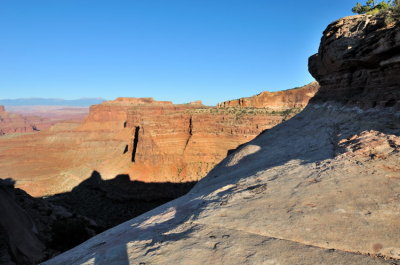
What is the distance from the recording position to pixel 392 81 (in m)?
7.80

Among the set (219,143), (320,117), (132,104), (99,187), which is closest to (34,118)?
(132,104)

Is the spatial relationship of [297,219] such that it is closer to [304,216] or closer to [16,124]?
[304,216]

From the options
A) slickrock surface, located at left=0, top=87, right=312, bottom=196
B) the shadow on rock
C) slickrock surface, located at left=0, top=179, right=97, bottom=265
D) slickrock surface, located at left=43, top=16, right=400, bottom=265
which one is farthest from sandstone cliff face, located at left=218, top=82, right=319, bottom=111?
slickrock surface, located at left=0, top=179, right=97, bottom=265

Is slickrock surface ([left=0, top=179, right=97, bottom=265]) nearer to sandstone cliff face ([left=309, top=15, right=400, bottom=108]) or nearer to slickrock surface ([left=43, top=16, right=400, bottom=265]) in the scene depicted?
slickrock surface ([left=43, top=16, right=400, bottom=265])

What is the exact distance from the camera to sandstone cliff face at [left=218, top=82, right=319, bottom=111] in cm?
3581

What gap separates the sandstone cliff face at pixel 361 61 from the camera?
7648mm

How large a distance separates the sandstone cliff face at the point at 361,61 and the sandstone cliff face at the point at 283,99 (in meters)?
24.4

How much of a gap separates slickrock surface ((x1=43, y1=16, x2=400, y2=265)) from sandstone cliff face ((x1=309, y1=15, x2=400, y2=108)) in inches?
4.1

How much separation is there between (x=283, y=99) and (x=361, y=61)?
2981cm

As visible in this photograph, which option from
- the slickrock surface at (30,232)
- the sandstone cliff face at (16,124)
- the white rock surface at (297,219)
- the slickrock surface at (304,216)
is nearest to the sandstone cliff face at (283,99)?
the slickrock surface at (304,216)

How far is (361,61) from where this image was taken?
908 cm

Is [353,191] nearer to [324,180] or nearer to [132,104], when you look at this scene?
[324,180]

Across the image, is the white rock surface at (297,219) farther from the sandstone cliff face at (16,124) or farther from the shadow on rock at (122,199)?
the sandstone cliff face at (16,124)

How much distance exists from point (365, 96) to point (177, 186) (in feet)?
72.6
